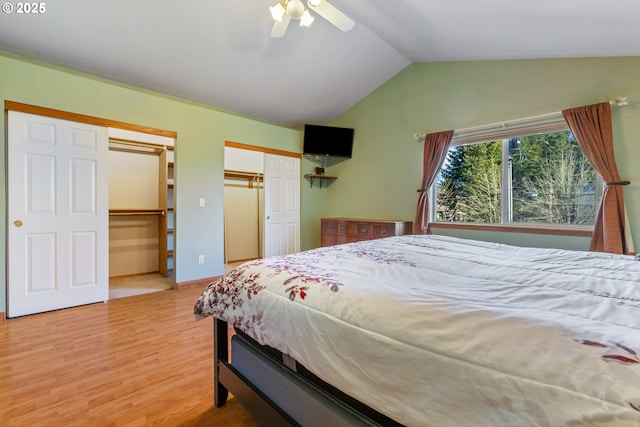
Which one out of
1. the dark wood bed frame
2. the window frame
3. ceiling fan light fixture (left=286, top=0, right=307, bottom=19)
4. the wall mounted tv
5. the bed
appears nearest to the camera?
the bed

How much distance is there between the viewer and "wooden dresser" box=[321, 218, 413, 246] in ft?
12.2

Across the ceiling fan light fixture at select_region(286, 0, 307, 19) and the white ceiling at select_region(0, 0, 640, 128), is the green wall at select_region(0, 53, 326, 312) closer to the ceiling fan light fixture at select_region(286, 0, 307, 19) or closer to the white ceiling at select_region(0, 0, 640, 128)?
the white ceiling at select_region(0, 0, 640, 128)

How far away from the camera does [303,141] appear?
474 cm

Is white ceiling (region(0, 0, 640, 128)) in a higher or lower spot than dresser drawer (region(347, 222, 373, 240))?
higher

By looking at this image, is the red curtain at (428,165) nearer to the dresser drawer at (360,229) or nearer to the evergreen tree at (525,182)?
the evergreen tree at (525,182)

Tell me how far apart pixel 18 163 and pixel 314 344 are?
11.1 feet

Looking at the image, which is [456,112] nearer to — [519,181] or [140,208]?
[519,181]

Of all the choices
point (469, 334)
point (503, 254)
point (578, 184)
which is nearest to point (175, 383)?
point (469, 334)

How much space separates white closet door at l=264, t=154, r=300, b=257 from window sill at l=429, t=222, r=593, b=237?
2.23 m

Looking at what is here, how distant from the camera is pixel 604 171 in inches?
97.0

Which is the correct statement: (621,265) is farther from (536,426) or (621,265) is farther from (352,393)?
(352,393)

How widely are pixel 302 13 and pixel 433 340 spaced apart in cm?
220

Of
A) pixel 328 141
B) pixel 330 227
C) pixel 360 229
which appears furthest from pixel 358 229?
pixel 328 141

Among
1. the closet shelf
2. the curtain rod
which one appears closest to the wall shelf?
the curtain rod
